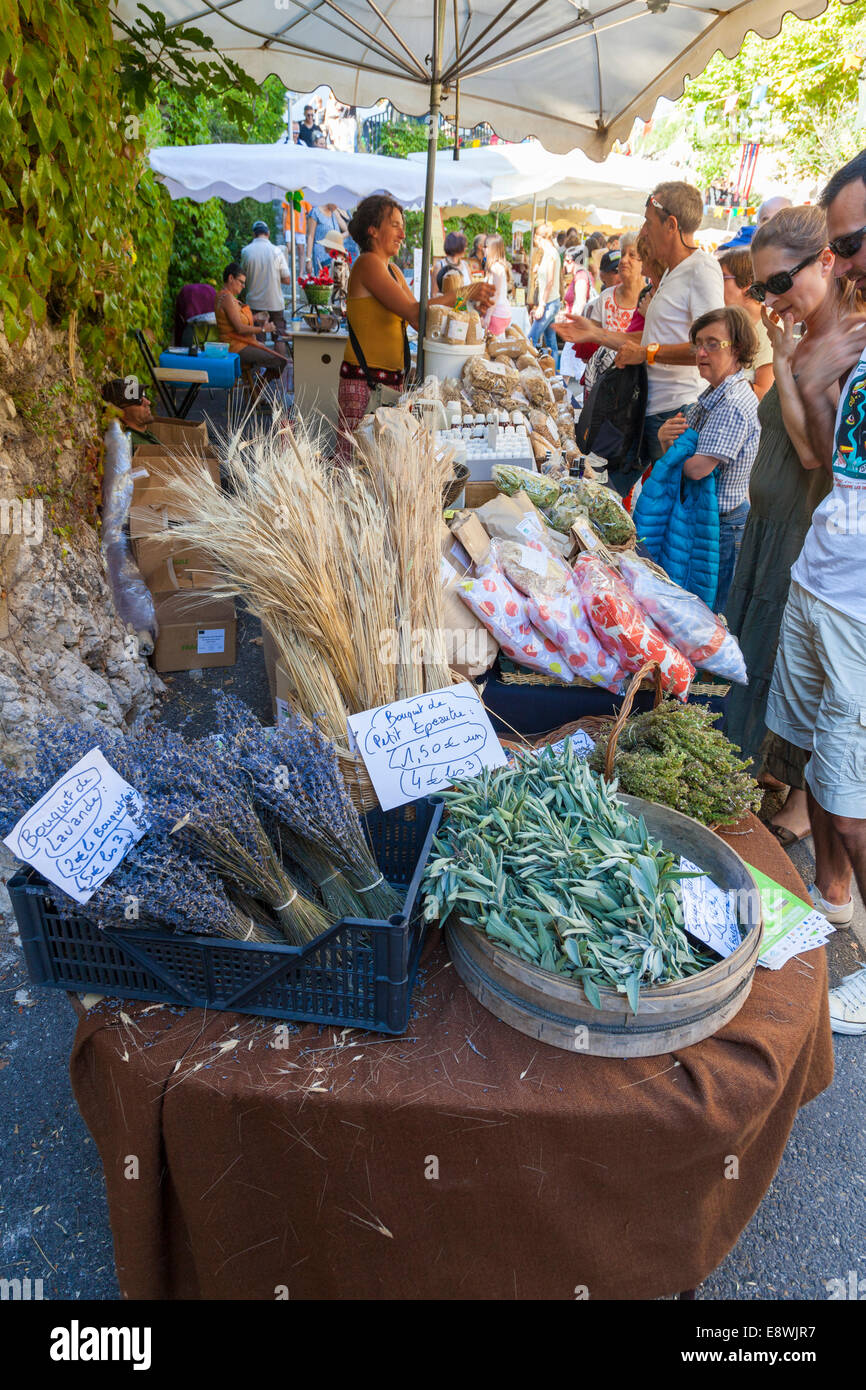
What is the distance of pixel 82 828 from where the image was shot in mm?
1045

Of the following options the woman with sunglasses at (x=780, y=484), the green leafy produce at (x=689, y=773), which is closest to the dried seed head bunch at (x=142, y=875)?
the green leafy produce at (x=689, y=773)

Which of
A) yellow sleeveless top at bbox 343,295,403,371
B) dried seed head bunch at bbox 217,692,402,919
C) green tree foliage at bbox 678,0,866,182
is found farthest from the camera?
green tree foliage at bbox 678,0,866,182

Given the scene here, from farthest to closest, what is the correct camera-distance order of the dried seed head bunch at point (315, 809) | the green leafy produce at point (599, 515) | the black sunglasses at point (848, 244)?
the green leafy produce at point (599, 515) → the black sunglasses at point (848, 244) → the dried seed head bunch at point (315, 809)

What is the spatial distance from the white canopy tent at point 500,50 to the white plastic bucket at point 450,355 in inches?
11.6

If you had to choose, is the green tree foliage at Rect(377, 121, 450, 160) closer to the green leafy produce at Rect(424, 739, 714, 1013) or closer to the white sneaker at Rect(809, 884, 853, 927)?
the white sneaker at Rect(809, 884, 853, 927)

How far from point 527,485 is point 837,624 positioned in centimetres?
117

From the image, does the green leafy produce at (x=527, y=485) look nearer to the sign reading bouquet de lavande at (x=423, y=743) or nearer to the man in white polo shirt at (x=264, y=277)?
the sign reading bouquet de lavande at (x=423, y=743)

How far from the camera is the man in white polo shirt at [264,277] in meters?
9.06

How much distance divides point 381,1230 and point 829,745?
1514 mm

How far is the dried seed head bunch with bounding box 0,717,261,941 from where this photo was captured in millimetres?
1023

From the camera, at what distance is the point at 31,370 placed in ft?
9.04

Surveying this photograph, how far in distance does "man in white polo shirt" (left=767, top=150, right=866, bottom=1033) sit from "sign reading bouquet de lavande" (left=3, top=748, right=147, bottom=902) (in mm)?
1666

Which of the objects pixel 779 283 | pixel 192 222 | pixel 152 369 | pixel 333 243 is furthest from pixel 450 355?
pixel 333 243

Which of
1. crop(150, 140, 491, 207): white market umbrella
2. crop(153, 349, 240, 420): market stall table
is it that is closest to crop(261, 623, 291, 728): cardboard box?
crop(153, 349, 240, 420): market stall table
